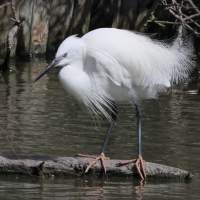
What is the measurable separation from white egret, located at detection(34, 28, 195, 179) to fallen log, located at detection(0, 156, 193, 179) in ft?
0.25

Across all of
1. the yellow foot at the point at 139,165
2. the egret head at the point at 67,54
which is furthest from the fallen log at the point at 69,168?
the egret head at the point at 67,54

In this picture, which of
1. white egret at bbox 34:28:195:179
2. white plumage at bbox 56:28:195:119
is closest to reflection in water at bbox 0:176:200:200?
white egret at bbox 34:28:195:179

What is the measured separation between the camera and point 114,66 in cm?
501

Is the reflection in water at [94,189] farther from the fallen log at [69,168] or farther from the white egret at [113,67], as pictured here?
the white egret at [113,67]

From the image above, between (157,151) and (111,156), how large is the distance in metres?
0.54

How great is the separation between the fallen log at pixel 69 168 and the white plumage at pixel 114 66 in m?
0.61

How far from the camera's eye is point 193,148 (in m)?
5.64

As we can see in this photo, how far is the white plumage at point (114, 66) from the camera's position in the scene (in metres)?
4.82

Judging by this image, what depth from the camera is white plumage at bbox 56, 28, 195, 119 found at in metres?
4.82

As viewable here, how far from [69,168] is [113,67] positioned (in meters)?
1.07

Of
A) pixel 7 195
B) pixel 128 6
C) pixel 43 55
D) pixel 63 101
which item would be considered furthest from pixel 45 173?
pixel 128 6

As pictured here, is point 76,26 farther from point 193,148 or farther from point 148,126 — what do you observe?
point 193,148

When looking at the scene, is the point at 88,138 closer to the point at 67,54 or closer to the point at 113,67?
the point at 113,67

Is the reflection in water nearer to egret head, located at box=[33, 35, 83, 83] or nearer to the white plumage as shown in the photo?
the white plumage
